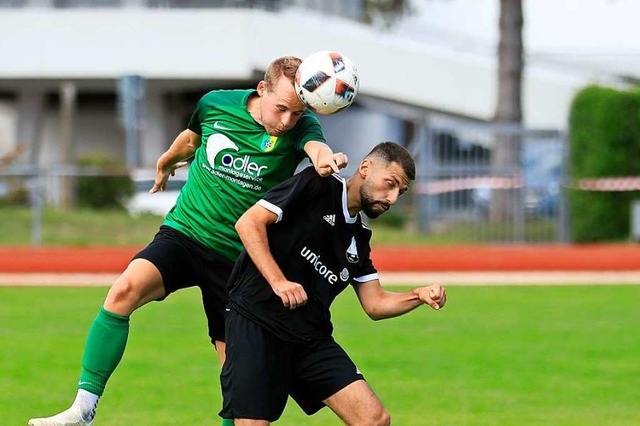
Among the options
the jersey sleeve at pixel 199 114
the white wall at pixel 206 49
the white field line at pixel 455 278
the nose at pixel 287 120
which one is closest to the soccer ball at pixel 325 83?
the nose at pixel 287 120

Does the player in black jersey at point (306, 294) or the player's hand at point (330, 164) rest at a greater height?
the player's hand at point (330, 164)

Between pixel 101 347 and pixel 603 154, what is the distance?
1940cm

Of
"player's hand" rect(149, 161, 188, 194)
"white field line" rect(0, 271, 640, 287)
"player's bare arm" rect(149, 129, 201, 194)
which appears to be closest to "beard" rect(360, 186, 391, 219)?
"player's bare arm" rect(149, 129, 201, 194)

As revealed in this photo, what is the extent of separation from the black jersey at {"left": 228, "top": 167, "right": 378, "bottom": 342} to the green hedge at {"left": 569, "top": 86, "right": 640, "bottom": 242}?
64.2 ft

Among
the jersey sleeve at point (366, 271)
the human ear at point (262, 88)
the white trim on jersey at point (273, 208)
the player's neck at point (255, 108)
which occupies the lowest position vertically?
the jersey sleeve at point (366, 271)

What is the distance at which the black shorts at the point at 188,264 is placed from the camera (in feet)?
25.4

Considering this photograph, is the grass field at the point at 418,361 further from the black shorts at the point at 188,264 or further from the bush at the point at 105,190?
the bush at the point at 105,190

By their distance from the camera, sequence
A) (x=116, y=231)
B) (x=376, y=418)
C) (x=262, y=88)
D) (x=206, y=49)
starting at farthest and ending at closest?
(x=206, y=49) < (x=116, y=231) < (x=262, y=88) < (x=376, y=418)

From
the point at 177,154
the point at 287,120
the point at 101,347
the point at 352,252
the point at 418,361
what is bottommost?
the point at 418,361

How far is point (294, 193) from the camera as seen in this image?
6656mm

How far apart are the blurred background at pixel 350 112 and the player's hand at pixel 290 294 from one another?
17261mm

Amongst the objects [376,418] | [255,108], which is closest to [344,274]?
[376,418]

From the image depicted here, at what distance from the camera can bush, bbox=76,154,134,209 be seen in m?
27.0

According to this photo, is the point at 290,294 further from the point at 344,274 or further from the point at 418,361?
the point at 418,361
